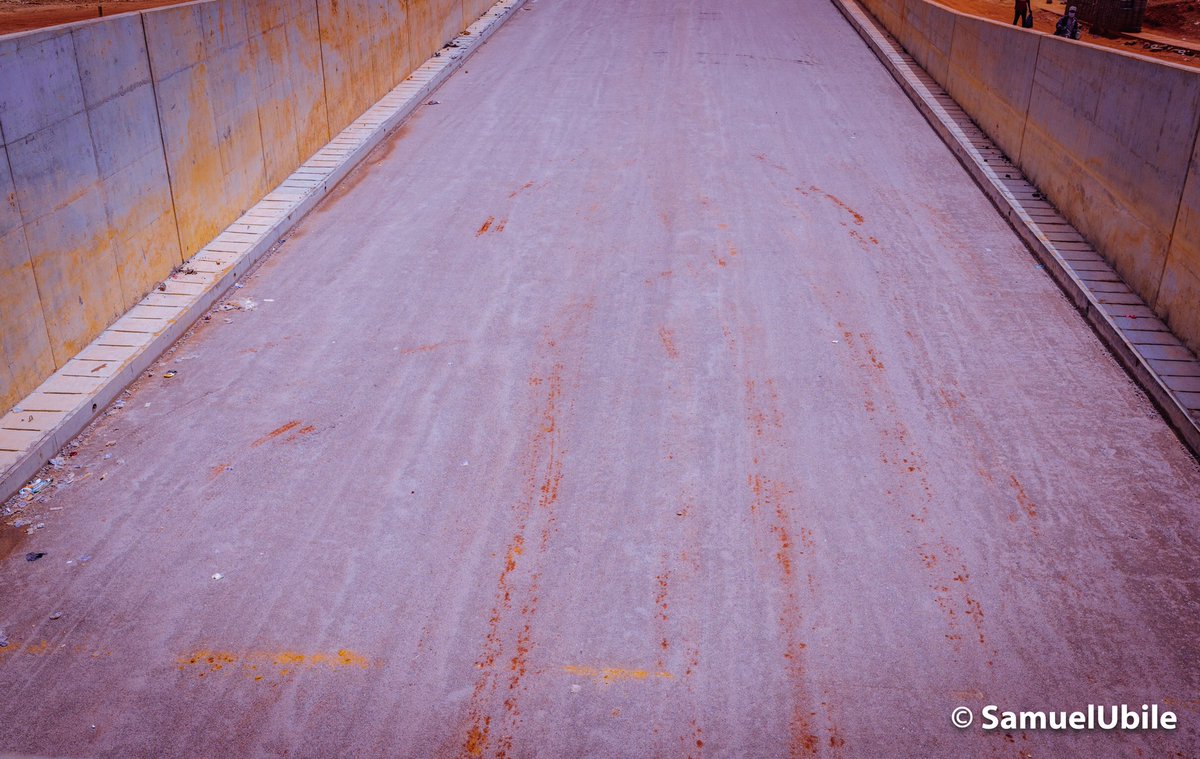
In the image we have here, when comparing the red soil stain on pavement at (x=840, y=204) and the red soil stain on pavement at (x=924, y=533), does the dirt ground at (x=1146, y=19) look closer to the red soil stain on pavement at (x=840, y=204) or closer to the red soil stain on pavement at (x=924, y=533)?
the red soil stain on pavement at (x=840, y=204)

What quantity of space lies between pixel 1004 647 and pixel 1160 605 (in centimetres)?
100

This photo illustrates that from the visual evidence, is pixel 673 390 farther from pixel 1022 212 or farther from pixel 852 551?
pixel 1022 212

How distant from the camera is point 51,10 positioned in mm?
23844

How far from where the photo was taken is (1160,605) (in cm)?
507

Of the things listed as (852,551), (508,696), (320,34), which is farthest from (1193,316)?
(320,34)

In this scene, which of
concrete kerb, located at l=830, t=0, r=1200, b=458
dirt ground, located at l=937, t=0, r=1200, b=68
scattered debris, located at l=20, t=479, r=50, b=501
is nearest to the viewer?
scattered debris, located at l=20, t=479, r=50, b=501

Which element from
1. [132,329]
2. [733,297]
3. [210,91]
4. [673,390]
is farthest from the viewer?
[210,91]

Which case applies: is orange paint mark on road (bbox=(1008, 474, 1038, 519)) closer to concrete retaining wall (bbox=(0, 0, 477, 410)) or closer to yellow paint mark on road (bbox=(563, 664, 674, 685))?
yellow paint mark on road (bbox=(563, 664, 674, 685))

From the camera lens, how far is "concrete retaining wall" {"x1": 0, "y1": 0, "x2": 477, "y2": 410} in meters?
6.52

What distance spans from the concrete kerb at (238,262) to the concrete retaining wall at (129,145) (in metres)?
0.44

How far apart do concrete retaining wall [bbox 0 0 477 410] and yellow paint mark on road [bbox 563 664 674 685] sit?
4.46 m

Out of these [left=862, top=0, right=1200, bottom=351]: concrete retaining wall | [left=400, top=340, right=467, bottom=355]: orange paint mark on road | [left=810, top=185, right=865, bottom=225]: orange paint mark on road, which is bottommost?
[left=400, top=340, right=467, bottom=355]: orange paint mark on road

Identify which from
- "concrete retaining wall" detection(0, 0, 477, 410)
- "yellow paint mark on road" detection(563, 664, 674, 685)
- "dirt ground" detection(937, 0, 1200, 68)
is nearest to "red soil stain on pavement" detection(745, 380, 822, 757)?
"yellow paint mark on road" detection(563, 664, 674, 685)

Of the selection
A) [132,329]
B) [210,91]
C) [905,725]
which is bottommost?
[905,725]
